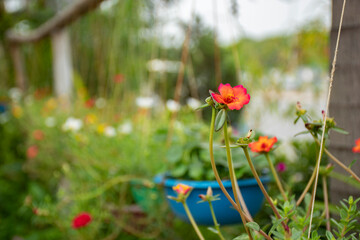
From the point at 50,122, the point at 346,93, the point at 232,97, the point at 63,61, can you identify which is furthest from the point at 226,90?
the point at 63,61

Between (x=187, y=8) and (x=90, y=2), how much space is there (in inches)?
26.3

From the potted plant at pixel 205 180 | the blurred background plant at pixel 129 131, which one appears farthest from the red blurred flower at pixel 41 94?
the potted plant at pixel 205 180

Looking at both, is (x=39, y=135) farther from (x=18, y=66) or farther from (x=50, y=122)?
(x=18, y=66)

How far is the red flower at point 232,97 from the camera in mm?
464

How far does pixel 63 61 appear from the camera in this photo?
278 centimetres

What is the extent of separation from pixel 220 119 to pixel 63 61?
2549 mm

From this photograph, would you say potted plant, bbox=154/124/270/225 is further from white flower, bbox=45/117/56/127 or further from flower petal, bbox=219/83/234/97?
white flower, bbox=45/117/56/127

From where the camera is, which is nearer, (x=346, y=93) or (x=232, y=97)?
(x=232, y=97)

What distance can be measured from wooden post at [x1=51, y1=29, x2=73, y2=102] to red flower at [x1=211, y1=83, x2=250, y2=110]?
241 centimetres

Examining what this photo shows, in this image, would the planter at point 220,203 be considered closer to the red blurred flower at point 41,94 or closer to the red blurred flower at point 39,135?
the red blurred flower at point 39,135

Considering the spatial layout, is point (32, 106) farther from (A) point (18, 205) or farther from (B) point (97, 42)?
(B) point (97, 42)

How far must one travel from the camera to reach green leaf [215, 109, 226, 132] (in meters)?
0.44

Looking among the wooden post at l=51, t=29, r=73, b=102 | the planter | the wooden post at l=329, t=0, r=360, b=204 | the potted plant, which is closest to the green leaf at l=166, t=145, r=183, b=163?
the potted plant

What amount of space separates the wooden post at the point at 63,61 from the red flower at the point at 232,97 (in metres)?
2.41
